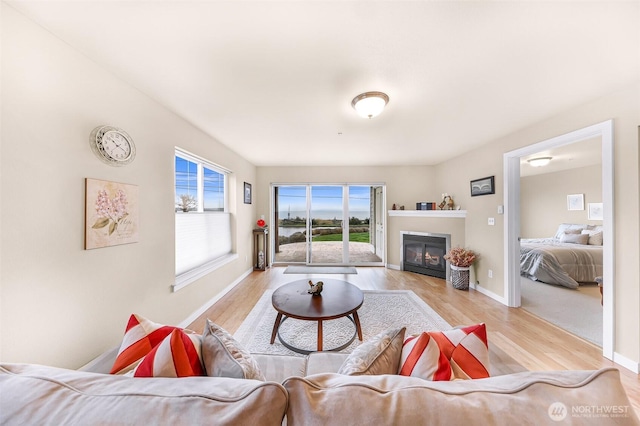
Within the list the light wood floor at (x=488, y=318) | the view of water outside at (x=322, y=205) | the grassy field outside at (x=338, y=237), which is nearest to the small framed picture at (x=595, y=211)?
the light wood floor at (x=488, y=318)

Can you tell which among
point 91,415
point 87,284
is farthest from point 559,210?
point 87,284

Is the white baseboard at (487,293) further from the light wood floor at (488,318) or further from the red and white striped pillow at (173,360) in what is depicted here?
the red and white striped pillow at (173,360)

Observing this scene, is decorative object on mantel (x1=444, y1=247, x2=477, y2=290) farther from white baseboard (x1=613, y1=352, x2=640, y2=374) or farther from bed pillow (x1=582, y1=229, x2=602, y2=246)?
bed pillow (x1=582, y1=229, x2=602, y2=246)

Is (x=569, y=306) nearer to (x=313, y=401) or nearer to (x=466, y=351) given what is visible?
(x=466, y=351)

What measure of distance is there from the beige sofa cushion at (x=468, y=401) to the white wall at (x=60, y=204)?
1.70m

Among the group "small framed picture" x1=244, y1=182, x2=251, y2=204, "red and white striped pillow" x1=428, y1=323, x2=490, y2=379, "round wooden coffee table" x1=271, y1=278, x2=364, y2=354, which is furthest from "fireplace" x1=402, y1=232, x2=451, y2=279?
"red and white striped pillow" x1=428, y1=323, x2=490, y2=379

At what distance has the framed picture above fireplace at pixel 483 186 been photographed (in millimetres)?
3389

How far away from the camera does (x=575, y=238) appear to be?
15.4 ft

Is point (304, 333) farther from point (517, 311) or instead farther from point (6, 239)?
point (517, 311)

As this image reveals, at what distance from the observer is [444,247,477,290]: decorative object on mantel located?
3.71 meters

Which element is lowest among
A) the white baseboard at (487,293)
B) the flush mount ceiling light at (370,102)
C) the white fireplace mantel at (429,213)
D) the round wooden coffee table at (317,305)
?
the white baseboard at (487,293)

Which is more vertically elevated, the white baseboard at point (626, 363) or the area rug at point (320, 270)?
the area rug at point (320, 270)

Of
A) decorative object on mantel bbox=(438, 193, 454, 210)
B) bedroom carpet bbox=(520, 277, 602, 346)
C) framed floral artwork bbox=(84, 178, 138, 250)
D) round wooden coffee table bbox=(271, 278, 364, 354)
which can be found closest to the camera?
framed floral artwork bbox=(84, 178, 138, 250)

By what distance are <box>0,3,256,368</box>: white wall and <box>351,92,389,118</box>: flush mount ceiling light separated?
76.5 inches
